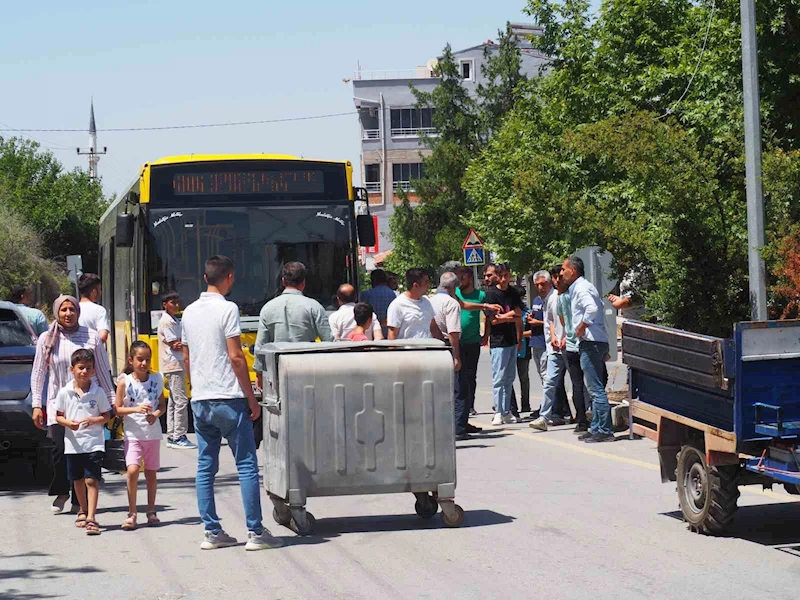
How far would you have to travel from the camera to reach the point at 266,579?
752 centimetres

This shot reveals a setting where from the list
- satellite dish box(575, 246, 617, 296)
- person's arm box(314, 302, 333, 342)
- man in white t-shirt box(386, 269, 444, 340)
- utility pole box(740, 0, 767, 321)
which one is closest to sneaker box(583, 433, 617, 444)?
man in white t-shirt box(386, 269, 444, 340)

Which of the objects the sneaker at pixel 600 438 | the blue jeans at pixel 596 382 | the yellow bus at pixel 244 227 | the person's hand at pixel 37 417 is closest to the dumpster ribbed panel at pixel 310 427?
the person's hand at pixel 37 417

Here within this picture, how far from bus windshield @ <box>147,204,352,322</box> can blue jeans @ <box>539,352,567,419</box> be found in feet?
8.72

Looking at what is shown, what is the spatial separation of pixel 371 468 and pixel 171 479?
389 centimetres

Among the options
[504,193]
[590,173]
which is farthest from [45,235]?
[590,173]

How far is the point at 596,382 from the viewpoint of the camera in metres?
14.0

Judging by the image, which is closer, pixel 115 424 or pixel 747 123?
pixel 115 424

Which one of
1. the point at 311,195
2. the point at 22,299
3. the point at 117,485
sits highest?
the point at 311,195

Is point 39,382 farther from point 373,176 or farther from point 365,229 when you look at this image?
point 373,176

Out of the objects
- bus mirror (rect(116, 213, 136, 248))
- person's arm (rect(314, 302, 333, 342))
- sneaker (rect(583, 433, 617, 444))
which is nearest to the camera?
person's arm (rect(314, 302, 333, 342))

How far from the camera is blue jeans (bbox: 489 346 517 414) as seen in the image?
52.5ft

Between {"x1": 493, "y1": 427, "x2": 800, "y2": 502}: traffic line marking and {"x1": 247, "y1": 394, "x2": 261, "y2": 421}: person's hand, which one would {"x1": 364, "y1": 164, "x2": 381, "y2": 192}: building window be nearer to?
{"x1": 493, "y1": 427, "x2": 800, "y2": 502}: traffic line marking

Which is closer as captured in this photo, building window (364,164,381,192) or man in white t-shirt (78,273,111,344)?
man in white t-shirt (78,273,111,344)

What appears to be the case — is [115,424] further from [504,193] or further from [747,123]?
[504,193]
